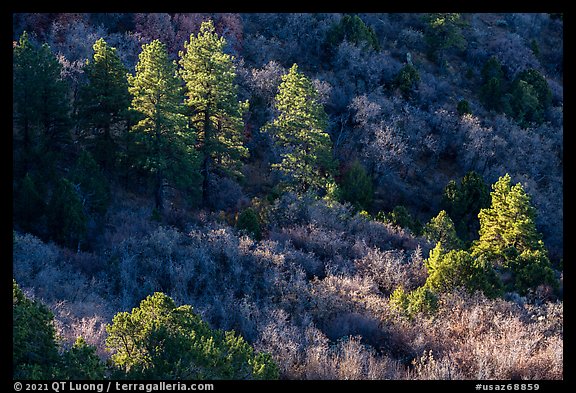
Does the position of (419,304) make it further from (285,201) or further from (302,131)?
(302,131)

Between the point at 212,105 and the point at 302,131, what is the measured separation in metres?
5.39

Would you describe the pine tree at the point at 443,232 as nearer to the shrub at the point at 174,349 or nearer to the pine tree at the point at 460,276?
the pine tree at the point at 460,276

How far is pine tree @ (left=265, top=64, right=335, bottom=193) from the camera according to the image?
2744cm

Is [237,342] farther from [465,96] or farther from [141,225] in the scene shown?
[465,96]

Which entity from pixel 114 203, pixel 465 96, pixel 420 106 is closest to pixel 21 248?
pixel 114 203

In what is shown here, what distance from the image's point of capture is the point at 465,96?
42531 millimetres

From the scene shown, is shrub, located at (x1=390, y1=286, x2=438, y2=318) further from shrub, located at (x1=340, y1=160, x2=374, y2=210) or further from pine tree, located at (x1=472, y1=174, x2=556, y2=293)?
shrub, located at (x1=340, y1=160, x2=374, y2=210)

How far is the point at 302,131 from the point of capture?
27719 millimetres

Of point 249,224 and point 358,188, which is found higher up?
point 358,188

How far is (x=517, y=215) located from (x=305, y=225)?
30.1 feet

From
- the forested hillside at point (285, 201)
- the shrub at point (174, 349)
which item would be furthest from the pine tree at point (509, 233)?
the shrub at point (174, 349)

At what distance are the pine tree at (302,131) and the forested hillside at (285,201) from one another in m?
0.13

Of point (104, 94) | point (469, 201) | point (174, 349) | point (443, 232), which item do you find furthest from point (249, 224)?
point (469, 201)

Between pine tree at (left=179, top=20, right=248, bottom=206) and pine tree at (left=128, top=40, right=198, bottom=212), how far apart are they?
1.08 meters
